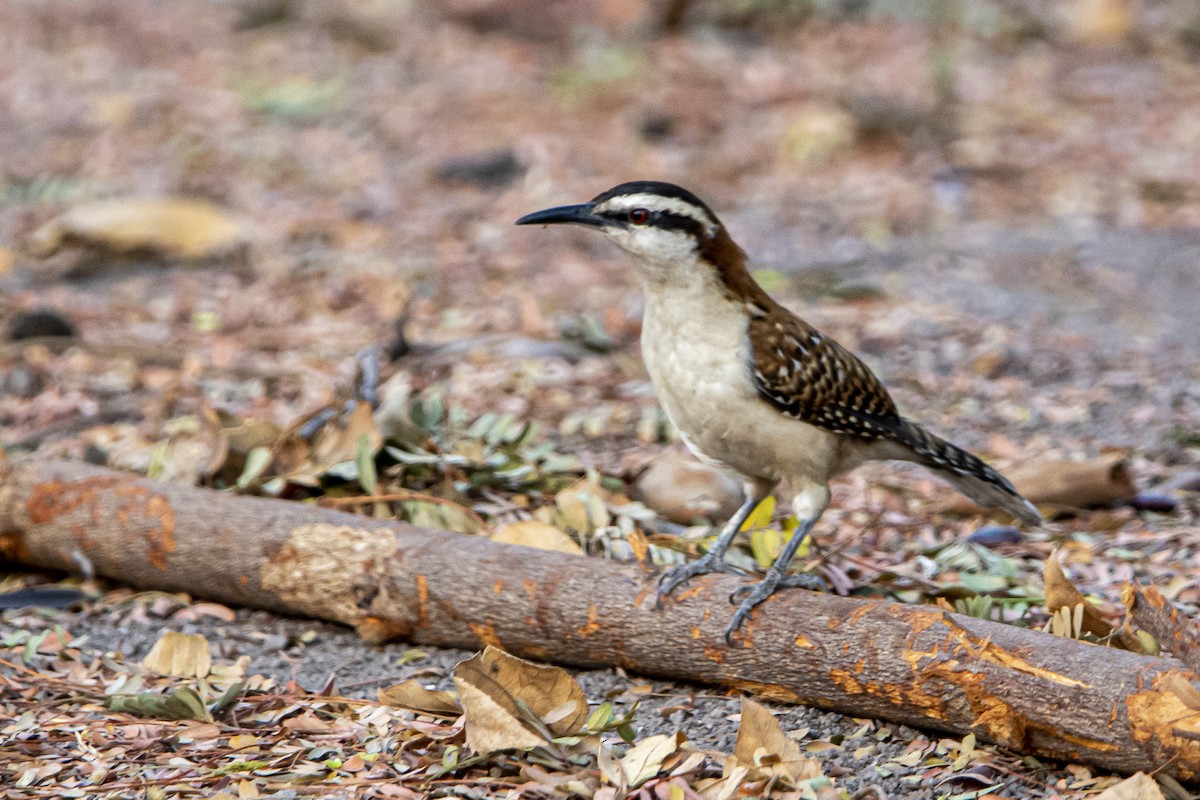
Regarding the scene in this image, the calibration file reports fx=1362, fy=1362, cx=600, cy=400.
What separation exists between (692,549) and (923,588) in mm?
853

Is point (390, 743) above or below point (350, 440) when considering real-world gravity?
below

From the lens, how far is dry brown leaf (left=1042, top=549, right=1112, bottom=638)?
13.3ft

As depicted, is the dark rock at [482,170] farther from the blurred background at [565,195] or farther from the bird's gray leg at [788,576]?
the bird's gray leg at [788,576]

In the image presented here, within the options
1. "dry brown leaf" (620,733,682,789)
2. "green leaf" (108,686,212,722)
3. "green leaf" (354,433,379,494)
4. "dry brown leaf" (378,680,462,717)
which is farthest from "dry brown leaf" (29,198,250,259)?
"dry brown leaf" (620,733,682,789)

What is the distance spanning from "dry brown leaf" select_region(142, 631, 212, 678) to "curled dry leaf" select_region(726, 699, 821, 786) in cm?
189

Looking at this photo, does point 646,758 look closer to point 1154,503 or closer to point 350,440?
point 350,440

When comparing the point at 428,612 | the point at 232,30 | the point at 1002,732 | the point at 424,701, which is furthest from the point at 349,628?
the point at 232,30

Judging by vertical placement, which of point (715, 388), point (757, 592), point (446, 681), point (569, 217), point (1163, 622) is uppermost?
point (569, 217)

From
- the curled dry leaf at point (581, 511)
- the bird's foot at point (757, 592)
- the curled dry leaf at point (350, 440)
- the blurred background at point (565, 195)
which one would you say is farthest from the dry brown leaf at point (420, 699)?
the blurred background at point (565, 195)

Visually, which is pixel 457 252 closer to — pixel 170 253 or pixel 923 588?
pixel 170 253

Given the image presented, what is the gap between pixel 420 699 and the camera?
158 inches

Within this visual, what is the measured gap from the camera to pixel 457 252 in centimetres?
961

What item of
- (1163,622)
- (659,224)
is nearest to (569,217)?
(659,224)

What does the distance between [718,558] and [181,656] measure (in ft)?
5.92
